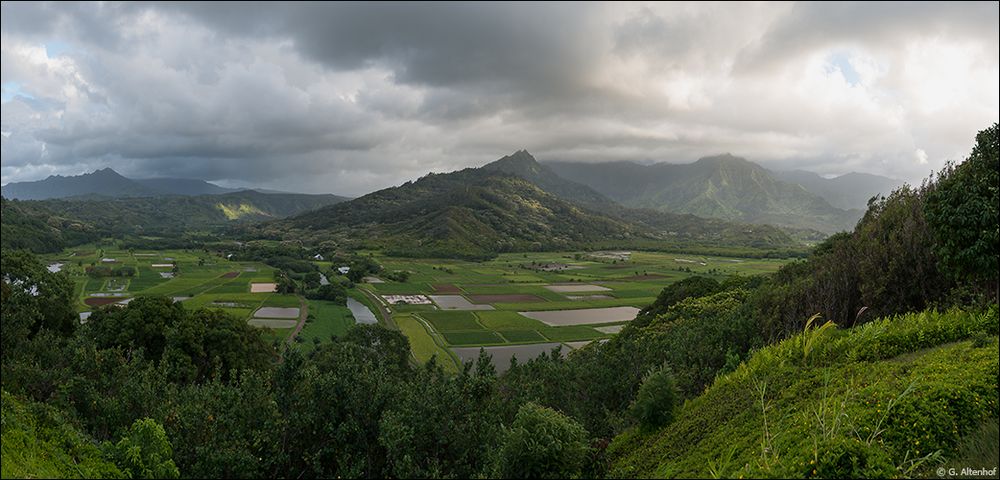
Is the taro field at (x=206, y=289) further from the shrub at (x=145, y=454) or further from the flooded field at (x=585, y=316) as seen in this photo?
the shrub at (x=145, y=454)

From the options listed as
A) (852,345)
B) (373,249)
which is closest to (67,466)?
(852,345)

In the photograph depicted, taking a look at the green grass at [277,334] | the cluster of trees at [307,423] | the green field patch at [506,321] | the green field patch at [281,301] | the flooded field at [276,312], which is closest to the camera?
the cluster of trees at [307,423]

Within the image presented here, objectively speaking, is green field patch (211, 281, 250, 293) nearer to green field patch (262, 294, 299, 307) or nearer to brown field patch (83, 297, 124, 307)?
green field patch (262, 294, 299, 307)

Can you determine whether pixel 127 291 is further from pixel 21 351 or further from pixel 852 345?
pixel 852 345

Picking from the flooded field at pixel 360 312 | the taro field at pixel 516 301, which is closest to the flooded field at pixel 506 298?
the taro field at pixel 516 301

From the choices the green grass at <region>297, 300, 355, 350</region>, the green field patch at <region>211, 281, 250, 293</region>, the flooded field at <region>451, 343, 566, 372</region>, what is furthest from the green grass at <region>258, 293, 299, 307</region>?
the flooded field at <region>451, 343, 566, 372</region>

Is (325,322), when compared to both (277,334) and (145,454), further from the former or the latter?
(145,454)
